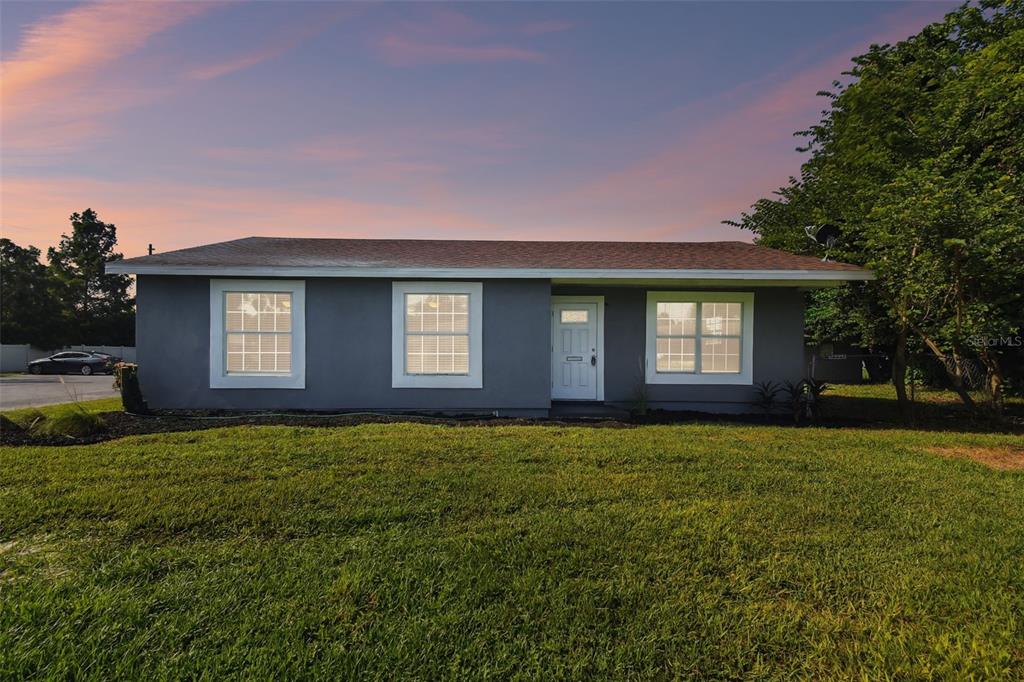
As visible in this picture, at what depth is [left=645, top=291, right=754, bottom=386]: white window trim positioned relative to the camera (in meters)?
9.93

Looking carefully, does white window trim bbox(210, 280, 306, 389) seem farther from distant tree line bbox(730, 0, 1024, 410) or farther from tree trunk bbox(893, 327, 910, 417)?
tree trunk bbox(893, 327, 910, 417)

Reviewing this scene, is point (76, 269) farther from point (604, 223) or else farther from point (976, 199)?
point (976, 199)

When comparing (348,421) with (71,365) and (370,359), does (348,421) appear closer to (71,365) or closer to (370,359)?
(370,359)

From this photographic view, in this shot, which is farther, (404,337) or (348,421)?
(404,337)

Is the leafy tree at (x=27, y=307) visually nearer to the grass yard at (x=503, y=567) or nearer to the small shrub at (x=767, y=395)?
the grass yard at (x=503, y=567)

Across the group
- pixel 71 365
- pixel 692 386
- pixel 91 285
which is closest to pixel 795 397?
pixel 692 386

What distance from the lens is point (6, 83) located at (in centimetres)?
819

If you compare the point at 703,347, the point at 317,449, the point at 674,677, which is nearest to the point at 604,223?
the point at 703,347

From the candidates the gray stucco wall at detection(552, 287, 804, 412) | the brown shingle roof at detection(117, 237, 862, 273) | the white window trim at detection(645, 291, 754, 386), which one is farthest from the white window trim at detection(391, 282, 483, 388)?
the white window trim at detection(645, 291, 754, 386)

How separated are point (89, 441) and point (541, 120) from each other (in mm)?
10507

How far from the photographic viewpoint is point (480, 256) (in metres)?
9.80

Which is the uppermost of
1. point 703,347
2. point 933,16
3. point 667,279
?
point 933,16

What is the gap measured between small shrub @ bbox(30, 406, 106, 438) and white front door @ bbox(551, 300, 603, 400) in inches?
296

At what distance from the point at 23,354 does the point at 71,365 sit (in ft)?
24.8
